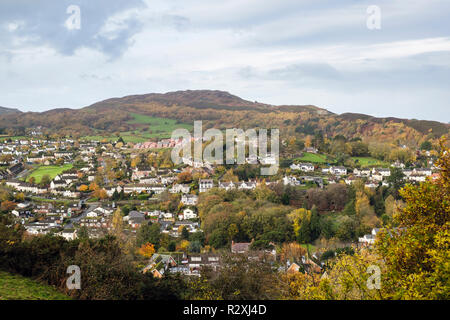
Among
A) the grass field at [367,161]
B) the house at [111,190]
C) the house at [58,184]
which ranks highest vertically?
the grass field at [367,161]

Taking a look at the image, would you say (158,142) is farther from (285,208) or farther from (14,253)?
(14,253)

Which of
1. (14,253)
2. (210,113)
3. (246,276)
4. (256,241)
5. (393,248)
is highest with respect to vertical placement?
(210,113)

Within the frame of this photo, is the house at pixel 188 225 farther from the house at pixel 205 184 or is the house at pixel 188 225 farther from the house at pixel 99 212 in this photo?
the house at pixel 205 184

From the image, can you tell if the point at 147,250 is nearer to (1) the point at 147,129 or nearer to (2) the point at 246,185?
(2) the point at 246,185

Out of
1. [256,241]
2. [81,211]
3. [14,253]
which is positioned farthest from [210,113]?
[14,253]

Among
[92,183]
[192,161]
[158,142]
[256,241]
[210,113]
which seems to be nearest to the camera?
[256,241]

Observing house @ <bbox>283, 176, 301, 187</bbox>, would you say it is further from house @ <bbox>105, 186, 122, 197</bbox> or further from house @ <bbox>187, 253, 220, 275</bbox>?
house @ <bbox>105, 186, 122, 197</bbox>

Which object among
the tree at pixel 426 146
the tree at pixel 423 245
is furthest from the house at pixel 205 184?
the tree at pixel 426 146
